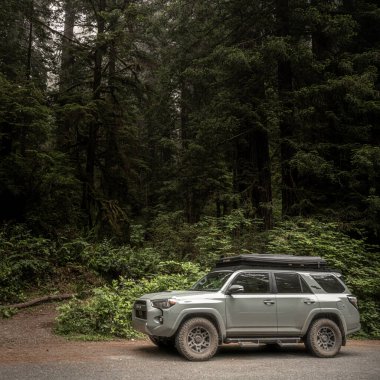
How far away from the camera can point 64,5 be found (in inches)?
940

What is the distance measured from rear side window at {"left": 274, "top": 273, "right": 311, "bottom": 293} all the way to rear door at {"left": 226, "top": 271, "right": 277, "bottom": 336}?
0.31m

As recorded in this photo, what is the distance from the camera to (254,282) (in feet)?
33.0

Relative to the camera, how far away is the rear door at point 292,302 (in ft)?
32.5

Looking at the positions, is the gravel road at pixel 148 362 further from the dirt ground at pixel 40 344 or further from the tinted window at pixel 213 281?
the tinted window at pixel 213 281

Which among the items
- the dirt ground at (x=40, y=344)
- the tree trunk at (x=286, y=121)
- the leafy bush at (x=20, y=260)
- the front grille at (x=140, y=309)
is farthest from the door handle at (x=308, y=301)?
the tree trunk at (x=286, y=121)

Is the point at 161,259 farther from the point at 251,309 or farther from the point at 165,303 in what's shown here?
the point at 165,303

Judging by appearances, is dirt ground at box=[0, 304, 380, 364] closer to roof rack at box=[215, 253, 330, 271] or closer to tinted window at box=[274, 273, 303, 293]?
roof rack at box=[215, 253, 330, 271]

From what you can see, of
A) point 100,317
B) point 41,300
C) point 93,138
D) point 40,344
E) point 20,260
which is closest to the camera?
point 40,344

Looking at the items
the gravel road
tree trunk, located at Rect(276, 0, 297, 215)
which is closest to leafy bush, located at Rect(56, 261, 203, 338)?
Answer: the gravel road

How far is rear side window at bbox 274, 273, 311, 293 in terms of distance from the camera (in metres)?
10.2

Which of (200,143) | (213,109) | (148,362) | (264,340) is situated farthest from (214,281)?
(200,143)

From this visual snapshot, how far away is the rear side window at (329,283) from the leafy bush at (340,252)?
418 centimetres

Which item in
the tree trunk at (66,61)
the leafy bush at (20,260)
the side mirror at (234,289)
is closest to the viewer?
the side mirror at (234,289)

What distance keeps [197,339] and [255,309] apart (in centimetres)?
138
